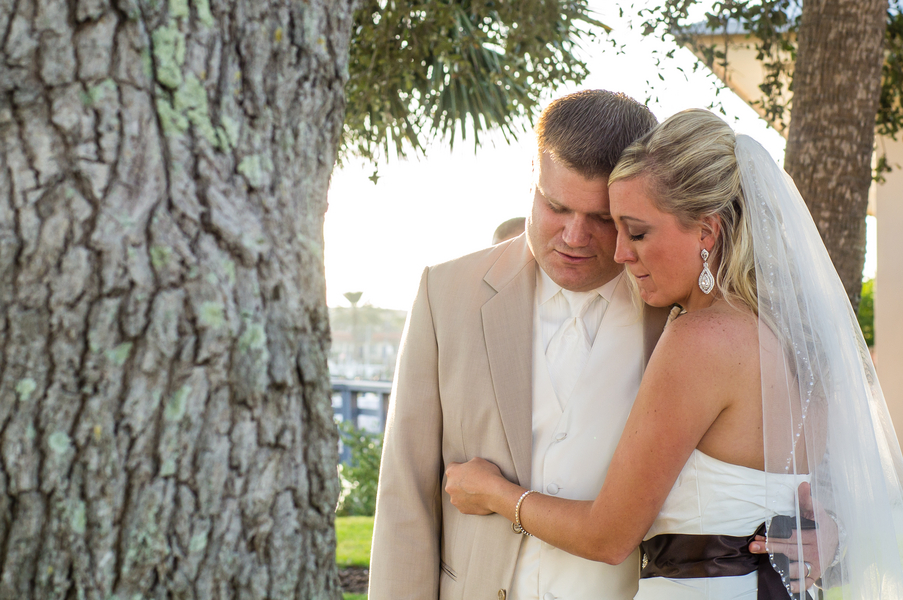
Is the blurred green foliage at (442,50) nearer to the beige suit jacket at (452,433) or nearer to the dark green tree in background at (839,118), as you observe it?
the dark green tree in background at (839,118)

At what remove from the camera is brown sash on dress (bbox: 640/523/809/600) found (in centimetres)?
174

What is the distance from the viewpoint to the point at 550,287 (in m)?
2.16

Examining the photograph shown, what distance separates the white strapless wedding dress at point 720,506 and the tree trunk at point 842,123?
2.12 m

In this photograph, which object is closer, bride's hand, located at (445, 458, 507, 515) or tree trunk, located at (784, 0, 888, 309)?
bride's hand, located at (445, 458, 507, 515)

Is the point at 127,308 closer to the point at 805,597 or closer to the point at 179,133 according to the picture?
the point at 179,133

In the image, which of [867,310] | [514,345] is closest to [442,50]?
[514,345]

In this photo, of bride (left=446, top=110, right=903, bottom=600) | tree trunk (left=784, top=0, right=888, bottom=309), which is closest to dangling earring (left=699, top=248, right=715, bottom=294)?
bride (left=446, top=110, right=903, bottom=600)

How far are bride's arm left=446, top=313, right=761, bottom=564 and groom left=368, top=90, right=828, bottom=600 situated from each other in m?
0.23

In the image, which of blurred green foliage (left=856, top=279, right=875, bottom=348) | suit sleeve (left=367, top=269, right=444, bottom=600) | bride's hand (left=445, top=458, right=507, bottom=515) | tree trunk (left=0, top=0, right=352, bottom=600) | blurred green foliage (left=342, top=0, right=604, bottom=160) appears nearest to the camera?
tree trunk (left=0, top=0, right=352, bottom=600)

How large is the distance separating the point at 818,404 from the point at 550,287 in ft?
2.56

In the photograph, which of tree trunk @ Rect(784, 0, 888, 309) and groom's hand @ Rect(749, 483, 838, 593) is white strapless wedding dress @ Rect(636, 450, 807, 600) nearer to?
groom's hand @ Rect(749, 483, 838, 593)

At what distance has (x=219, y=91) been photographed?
3.59 ft

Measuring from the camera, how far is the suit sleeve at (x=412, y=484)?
1988 mm

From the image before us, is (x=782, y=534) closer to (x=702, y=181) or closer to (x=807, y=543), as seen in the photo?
(x=807, y=543)
